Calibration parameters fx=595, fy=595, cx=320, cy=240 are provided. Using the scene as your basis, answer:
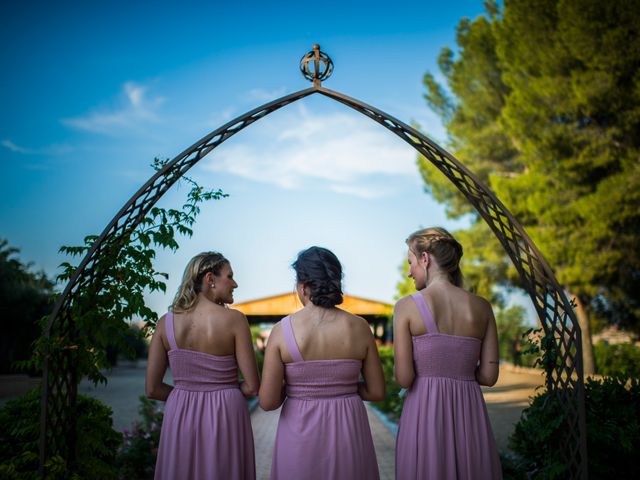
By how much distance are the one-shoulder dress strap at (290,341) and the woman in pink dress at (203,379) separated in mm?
456

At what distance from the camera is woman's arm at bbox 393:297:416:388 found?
11.1 ft

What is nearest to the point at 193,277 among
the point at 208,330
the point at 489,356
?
the point at 208,330

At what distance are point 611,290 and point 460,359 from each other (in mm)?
17087

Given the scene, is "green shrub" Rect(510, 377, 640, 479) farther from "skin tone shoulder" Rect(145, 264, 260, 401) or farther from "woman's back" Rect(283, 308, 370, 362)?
"skin tone shoulder" Rect(145, 264, 260, 401)

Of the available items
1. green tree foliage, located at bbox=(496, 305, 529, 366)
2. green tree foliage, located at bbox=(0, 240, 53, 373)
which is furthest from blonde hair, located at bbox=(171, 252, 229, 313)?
green tree foliage, located at bbox=(496, 305, 529, 366)

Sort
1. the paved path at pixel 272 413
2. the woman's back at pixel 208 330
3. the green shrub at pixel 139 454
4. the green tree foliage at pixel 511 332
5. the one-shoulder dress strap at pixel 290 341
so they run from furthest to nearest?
the green tree foliage at pixel 511 332
the paved path at pixel 272 413
the green shrub at pixel 139 454
the woman's back at pixel 208 330
the one-shoulder dress strap at pixel 290 341

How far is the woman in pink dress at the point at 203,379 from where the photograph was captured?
3523mm

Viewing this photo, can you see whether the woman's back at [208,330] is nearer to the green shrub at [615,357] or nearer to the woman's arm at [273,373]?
the woman's arm at [273,373]

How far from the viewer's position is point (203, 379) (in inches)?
141

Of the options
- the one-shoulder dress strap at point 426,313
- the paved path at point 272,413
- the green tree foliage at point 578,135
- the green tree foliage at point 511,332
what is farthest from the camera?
the green tree foliage at point 511,332

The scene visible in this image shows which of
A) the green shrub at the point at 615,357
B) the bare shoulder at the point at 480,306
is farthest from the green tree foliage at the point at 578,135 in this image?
the bare shoulder at the point at 480,306

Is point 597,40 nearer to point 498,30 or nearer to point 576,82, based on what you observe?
point 576,82

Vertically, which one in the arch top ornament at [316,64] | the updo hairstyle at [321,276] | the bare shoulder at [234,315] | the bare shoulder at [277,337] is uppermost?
Answer: the arch top ornament at [316,64]

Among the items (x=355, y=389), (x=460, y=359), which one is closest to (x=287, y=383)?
(x=355, y=389)
